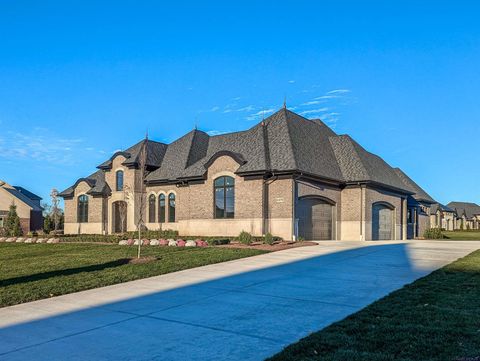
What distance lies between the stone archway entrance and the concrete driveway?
918 inches

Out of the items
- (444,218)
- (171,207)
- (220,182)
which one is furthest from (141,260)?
(444,218)

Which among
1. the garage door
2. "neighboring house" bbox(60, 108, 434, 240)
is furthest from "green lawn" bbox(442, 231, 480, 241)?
the garage door

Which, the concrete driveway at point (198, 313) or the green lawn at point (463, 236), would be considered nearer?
the concrete driveway at point (198, 313)

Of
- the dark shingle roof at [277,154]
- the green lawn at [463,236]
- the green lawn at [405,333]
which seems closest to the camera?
the green lawn at [405,333]

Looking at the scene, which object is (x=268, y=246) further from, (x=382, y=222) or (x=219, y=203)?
(x=382, y=222)

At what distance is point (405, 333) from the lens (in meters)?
6.52

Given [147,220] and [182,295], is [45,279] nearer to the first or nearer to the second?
[182,295]

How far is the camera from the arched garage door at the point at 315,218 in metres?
28.5

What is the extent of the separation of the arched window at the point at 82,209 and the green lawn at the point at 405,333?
35.1m

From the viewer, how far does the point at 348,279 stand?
1252 centimetres

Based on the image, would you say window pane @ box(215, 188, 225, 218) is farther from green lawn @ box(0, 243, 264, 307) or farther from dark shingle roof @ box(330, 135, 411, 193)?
green lawn @ box(0, 243, 264, 307)

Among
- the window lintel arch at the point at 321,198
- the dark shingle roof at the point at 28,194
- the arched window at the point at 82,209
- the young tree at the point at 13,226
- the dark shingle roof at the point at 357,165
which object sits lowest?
the young tree at the point at 13,226

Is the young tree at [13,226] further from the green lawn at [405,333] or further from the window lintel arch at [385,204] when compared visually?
the green lawn at [405,333]

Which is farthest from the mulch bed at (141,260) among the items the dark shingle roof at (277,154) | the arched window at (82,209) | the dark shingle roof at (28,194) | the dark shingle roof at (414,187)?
the dark shingle roof at (28,194)
